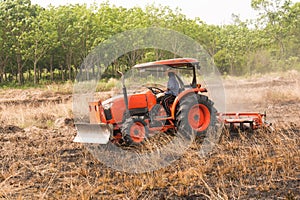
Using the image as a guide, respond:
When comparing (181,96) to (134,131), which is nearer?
(134,131)

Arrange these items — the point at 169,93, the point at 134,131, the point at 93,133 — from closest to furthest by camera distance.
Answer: the point at 134,131
the point at 93,133
the point at 169,93

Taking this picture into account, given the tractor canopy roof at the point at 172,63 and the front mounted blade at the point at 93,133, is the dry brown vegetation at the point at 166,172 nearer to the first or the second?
the front mounted blade at the point at 93,133

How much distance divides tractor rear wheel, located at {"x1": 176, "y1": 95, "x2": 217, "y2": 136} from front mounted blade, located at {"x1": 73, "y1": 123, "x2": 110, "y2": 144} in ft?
4.63

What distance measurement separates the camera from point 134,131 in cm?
757

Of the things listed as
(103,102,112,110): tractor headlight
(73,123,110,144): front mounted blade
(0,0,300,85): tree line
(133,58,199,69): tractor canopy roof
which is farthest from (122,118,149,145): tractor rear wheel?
(0,0,300,85): tree line

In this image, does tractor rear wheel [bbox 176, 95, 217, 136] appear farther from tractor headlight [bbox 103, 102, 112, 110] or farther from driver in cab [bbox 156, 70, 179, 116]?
tractor headlight [bbox 103, 102, 112, 110]

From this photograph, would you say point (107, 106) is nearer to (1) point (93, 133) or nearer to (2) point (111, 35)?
(1) point (93, 133)

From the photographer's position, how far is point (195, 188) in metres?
5.54

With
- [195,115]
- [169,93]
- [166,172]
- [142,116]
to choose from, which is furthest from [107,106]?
[166,172]

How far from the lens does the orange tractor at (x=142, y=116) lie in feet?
25.0

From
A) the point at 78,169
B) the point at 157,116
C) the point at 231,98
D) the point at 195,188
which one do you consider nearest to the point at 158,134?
the point at 157,116

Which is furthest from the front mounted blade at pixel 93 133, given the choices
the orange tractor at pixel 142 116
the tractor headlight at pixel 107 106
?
the tractor headlight at pixel 107 106

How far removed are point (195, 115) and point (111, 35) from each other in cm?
2106

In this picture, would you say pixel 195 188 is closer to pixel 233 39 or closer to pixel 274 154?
pixel 274 154
